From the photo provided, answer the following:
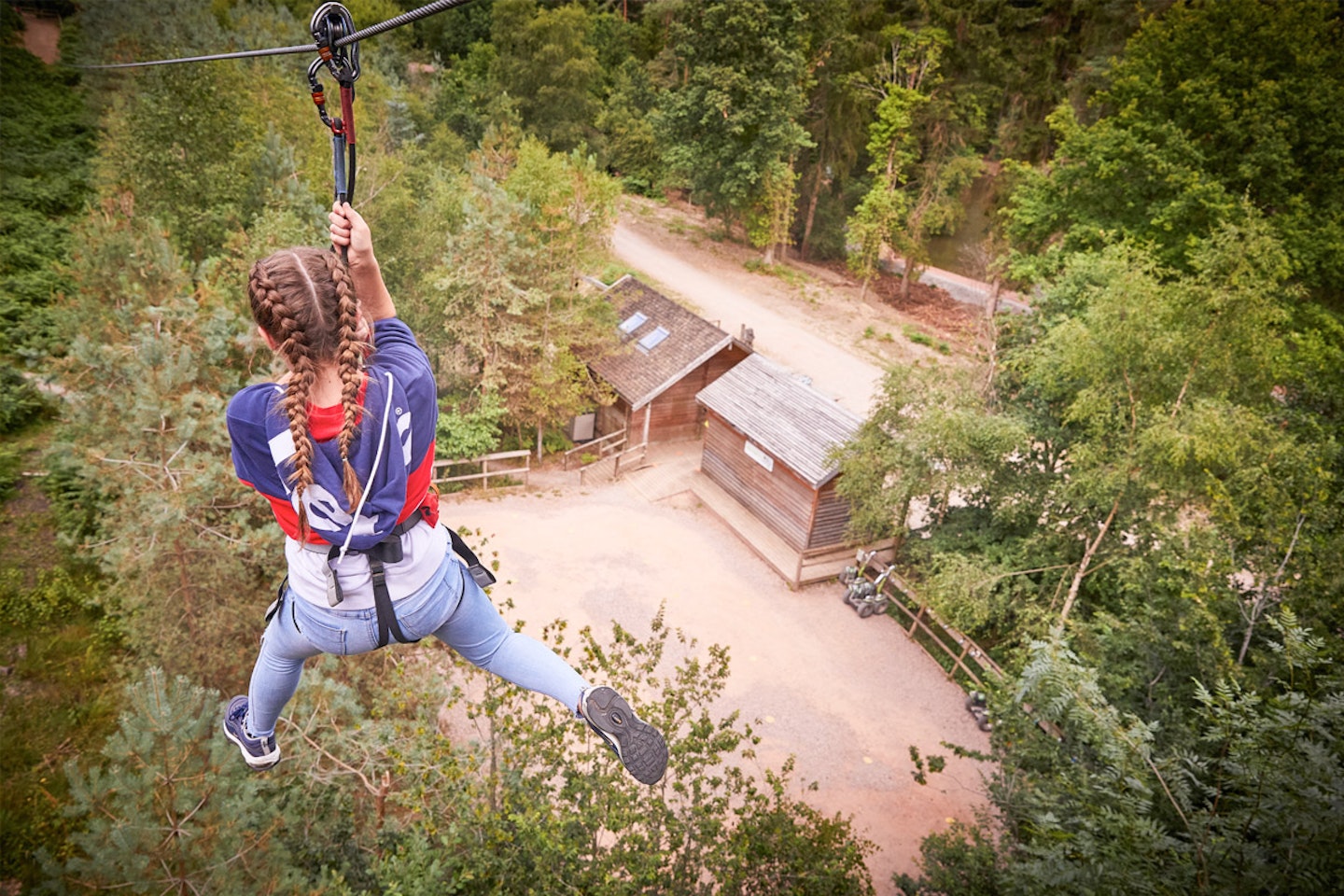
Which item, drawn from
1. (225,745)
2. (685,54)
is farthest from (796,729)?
(685,54)

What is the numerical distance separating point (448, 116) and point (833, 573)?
2847cm

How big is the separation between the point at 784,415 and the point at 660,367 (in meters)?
4.20

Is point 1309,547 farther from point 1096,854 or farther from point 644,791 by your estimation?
point 644,791

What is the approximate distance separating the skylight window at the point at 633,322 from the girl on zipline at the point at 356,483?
18.2 metres

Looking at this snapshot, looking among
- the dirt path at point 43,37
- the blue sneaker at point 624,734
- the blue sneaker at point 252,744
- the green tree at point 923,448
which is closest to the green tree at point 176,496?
the blue sneaker at point 252,744

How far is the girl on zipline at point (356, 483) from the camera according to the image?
2432 millimetres

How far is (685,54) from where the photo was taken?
27734mm

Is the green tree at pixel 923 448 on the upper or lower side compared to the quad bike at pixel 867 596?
upper

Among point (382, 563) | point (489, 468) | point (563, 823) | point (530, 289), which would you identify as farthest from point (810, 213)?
point (382, 563)

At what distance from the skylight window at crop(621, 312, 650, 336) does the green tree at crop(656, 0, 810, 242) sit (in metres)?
9.84

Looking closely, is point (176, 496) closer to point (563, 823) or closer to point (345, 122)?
point (563, 823)

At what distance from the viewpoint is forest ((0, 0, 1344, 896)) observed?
581 cm

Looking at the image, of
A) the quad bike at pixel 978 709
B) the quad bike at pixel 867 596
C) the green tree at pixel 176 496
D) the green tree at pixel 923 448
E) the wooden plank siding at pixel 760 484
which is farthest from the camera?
the wooden plank siding at pixel 760 484

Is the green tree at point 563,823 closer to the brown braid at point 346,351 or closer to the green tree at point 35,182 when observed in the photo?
the brown braid at point 346,351
